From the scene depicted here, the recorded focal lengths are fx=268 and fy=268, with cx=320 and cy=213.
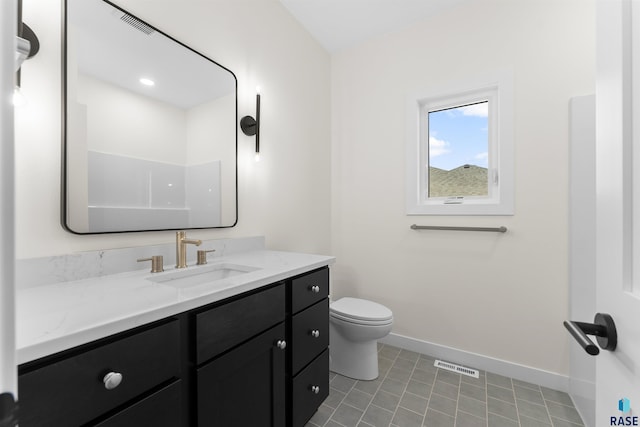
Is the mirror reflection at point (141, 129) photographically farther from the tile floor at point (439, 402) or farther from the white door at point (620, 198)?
the white door at point (620, 198)

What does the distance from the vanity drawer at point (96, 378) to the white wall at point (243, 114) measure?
58 centimetres

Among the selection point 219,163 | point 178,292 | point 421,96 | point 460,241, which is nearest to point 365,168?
point 421,96

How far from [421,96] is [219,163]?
1.68 m

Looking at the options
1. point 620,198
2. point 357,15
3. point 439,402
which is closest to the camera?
point 620,198

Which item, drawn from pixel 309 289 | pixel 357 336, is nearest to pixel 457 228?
pixel 357 336

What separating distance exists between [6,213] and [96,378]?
508 millimetres

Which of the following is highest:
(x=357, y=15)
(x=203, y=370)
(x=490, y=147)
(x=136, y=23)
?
(x=357, y=15)

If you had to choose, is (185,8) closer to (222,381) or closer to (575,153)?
(222,381)

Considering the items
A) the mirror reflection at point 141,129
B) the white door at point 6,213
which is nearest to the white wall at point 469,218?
the mirror reflection at point 141,129

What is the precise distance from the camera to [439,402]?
1599 mm

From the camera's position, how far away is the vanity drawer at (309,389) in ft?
4.07

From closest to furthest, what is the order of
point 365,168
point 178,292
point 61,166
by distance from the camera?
point 178,292, point 61,166, point 365,168

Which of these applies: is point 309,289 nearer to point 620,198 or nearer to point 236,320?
point 236,320

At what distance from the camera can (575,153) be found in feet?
5.30
